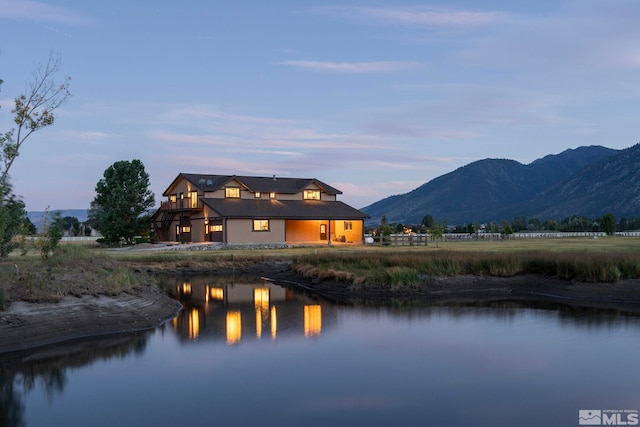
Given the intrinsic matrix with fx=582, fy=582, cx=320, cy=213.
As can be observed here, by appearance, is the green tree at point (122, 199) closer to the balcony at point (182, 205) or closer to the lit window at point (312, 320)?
the balcony at point (182, 205)

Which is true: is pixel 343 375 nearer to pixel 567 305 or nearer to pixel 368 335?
pixel 368 335

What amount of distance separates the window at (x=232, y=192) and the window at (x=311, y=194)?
8.22 m

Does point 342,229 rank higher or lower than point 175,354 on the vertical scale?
higher

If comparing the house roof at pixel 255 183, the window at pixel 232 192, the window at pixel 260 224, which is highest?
the house roof at pixel 255 183

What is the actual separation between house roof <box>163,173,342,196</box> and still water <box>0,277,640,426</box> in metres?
38.0

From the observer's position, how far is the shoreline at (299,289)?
18.3 meters

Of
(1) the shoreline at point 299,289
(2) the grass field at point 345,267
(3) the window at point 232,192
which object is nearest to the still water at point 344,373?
(1) the shoreline at point 299,289

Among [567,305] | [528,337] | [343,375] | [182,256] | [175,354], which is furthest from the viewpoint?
[182,256]

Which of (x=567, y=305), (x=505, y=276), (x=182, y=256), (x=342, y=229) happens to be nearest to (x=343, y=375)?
(x=567, y=305)

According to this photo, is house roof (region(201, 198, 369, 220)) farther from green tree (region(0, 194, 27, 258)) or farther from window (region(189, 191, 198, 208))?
green tree (region(0, 194, 27, 258))

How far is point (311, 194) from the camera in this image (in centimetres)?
6644

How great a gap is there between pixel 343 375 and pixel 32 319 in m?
10.2

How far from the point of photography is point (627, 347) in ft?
59.8

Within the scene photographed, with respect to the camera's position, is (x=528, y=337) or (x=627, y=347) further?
(x=528, y=337)
